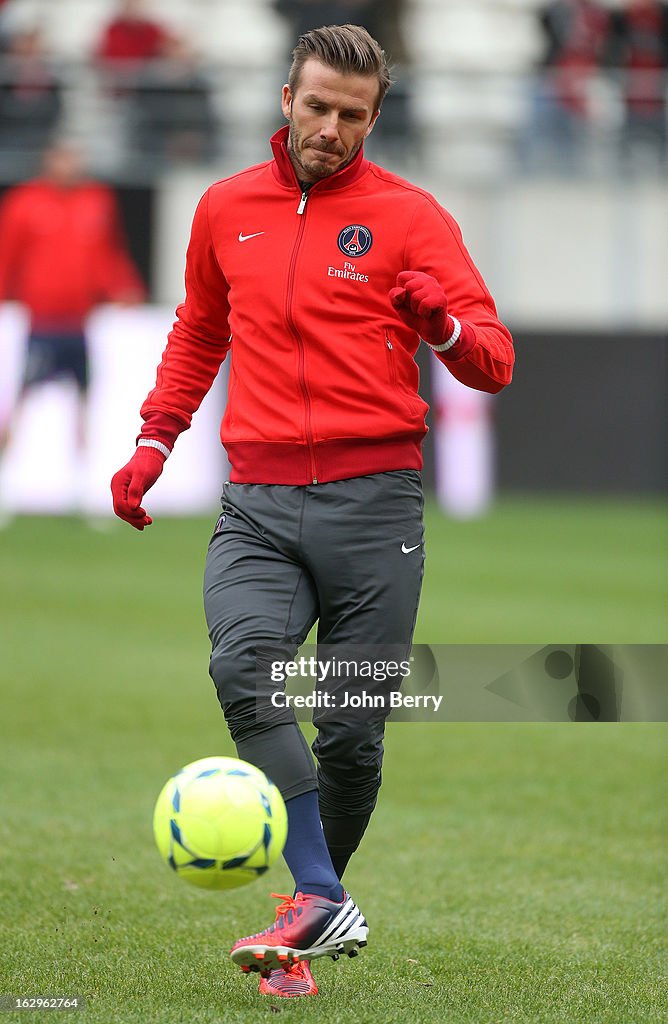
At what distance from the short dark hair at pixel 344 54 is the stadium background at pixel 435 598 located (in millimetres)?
2386

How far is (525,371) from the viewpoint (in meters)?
18.4

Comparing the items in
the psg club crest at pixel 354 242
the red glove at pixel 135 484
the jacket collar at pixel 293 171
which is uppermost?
the jacket collar at pixel 293 171

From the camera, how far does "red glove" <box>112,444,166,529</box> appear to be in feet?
14.5

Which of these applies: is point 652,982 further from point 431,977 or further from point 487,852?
point 487,852

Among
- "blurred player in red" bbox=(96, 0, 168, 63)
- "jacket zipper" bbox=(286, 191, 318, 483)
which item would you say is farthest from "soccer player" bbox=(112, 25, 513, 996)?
"blurred player in red" bbox=(96, 0, 168, 63)

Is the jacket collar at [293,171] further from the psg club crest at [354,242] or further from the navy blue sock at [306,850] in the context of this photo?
the navy blue sock at [306,850]

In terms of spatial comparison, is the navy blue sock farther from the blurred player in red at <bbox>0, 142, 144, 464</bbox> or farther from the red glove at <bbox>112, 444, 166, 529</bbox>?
the blurred player in red at <bbox>0, 142, 144, 464</bbox>

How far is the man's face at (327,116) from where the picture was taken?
420cm

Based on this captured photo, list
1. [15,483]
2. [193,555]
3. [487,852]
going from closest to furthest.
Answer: [487,852], [193,555], [15,483]

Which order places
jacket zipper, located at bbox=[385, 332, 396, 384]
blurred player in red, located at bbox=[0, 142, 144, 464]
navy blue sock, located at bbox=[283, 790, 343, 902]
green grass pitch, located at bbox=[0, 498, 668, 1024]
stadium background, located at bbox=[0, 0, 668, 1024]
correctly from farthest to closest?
1. blurred player in red, located at bbox=[0, 142, 144, 464]
2. stadium background, located at bbox=[0, 0, 668, 1024]
3. jacket zipper, located at bbox=[385, 332, 396, 384]
4. green grass pitch, located at bbox=[0, 498, 668, 1024]
5. navy blue sock, located at bbox=[283, 790, 343, 902]

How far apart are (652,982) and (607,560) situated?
32.4ft

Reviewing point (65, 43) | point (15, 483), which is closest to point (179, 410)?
point (15, 483)

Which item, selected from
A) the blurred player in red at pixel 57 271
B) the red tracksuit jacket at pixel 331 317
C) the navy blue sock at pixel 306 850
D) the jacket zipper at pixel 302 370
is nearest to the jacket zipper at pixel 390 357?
the red tracksuit jacket at pixel 331 317

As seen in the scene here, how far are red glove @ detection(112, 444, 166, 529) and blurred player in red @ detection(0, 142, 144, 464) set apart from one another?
34.7ft
